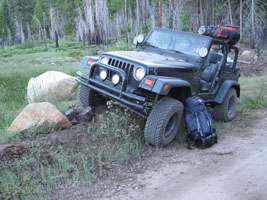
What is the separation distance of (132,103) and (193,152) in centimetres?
148

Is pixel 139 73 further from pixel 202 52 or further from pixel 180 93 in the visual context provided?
pixel 202 52

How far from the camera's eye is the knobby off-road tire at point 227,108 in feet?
22.1

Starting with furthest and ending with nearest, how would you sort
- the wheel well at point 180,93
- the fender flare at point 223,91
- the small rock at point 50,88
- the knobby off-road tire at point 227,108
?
1. the small rock at point 50,88
2. the knobby off-road tire at point 227,108
3. the fender flare at point 223,91
4. the wheel well at point 180,93

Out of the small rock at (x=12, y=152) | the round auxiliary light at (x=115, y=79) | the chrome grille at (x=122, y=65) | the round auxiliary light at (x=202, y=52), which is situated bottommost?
the small rock at (x=12, y=152)

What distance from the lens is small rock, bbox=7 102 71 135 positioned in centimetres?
530

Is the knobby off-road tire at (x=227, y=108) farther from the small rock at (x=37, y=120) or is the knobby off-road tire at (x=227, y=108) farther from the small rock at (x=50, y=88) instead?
the small rock at (x=50, y=88)

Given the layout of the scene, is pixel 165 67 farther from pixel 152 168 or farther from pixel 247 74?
pixel 247 74

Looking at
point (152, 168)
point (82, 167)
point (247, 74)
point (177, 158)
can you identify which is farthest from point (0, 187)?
point (247, 74)

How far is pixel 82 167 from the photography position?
4281mm

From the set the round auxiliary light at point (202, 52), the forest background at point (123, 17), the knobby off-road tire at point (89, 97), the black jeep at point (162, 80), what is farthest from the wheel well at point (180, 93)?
the forest background at point (123, 17)

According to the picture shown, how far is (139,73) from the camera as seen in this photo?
16.2ft

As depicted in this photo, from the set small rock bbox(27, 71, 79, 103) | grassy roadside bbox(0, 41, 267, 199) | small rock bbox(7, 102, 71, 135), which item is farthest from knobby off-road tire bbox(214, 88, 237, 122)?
Answer: small rock bbox(27, 71, 79, 103)

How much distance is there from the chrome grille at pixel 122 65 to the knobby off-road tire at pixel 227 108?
9.30ft

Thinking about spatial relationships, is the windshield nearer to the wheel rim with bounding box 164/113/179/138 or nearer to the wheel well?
the wheel well
